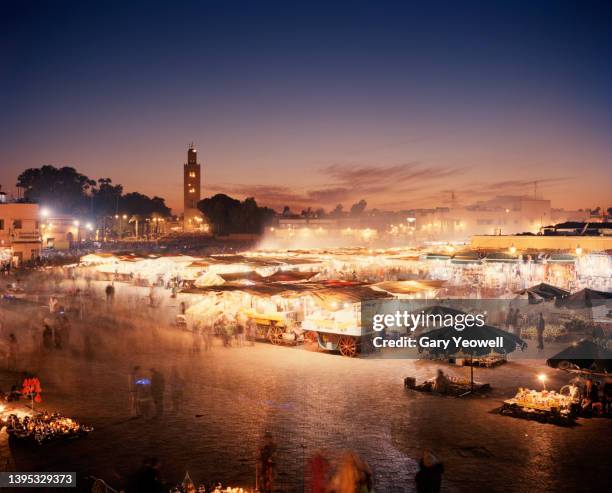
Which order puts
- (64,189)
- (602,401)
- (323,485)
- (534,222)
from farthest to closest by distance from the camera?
(64,189) < (534,222) < (602,401) < (323,485)

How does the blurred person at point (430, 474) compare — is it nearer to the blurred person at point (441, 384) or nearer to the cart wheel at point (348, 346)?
the blurred person at point (441, 384)

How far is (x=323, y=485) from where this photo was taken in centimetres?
668

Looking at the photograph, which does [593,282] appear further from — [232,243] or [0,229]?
[232,243]

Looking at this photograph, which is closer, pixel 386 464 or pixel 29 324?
pixel 386 464

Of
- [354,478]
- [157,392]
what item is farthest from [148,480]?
[157,392]

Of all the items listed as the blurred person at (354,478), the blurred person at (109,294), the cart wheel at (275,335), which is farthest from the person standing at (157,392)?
the blurred person at (109,294)

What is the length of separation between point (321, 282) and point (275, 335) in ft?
15.2

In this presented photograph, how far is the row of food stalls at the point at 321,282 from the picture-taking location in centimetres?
1764

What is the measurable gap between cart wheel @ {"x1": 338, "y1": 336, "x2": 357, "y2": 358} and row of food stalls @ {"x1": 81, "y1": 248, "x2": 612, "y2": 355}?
0.10 feet

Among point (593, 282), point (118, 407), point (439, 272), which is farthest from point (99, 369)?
point (439, 272)

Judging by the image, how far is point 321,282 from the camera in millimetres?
22031

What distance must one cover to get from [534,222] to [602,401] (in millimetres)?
96443

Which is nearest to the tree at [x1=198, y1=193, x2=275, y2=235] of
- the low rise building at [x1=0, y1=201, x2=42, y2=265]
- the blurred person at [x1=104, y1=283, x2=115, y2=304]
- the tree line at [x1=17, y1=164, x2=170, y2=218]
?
the tree line at [x1=17, y1=164, x2=170, y2=218]

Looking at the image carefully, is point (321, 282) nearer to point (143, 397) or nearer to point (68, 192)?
point (143, 397)
